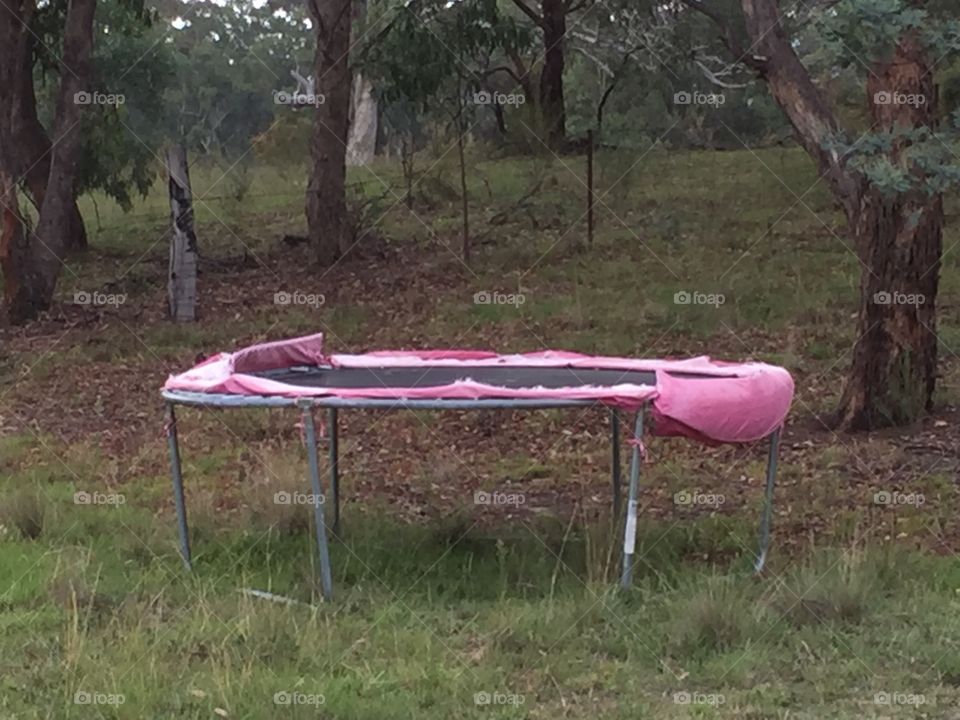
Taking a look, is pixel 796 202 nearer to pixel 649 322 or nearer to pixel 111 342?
pixel 649 322

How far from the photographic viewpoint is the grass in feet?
15.3

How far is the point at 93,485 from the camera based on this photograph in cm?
816

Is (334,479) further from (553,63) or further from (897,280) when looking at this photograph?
(553,63)

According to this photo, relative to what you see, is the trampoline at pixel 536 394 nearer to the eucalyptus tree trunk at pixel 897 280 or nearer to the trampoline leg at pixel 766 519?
the trampoline leg at pixel 766 519

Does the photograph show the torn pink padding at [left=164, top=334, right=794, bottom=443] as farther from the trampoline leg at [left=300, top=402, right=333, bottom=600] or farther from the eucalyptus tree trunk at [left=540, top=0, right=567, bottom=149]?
the eucalyptus tree trunk at [left=540, top=0, right=567, bottom=149]

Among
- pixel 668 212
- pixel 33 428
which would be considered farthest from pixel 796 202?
pixel 33 428

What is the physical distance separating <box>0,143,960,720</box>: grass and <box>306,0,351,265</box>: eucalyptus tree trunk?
1.62ft

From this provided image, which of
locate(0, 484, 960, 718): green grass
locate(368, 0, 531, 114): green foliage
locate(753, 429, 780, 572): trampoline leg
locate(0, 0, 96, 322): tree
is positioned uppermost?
locate(368, 0, 531, 114): green foliage

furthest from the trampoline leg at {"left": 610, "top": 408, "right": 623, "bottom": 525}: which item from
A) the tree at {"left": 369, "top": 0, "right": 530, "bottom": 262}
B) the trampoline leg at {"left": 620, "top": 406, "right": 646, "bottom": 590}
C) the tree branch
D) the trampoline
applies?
the tree branch

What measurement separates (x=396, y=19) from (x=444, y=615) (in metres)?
10.8

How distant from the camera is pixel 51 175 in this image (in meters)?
13.9

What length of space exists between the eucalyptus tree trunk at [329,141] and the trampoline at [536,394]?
8028mm

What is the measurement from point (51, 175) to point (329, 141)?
2945mm

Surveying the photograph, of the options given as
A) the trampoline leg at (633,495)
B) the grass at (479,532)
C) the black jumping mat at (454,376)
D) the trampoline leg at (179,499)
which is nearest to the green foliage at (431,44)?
the grass at (479,532)
